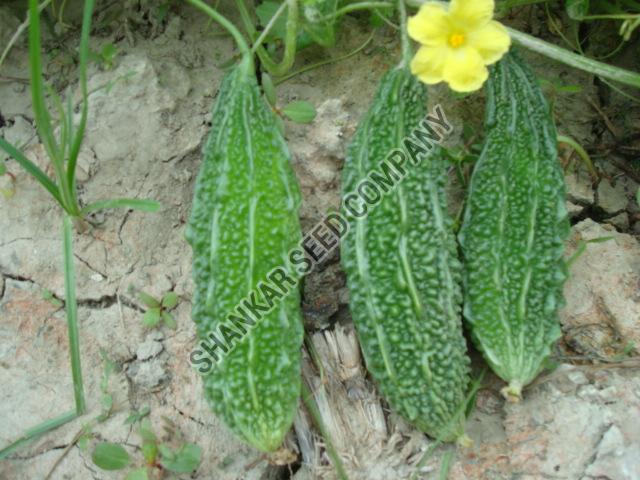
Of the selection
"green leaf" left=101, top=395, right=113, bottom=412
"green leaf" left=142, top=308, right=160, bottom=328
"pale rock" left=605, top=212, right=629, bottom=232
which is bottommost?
"pale rock" left=605, top=212, right=629, bottom=232

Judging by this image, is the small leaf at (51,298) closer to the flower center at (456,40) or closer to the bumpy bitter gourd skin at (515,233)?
the bumpy bitter gourd skin at (515,233)

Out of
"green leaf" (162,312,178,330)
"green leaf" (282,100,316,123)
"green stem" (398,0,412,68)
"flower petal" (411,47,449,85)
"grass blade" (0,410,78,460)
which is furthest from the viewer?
"green leaf" (282,100,316,123)

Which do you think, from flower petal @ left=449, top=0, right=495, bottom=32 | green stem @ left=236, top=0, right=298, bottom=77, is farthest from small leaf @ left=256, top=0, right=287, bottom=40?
flower petal @ left=449, top=0, right=495, bottom=32

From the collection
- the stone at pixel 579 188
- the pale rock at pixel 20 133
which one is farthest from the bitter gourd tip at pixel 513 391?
the pale rock at pixel 20 133

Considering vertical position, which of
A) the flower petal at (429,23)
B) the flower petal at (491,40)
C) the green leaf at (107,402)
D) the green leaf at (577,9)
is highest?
the flower petal at (429,23)

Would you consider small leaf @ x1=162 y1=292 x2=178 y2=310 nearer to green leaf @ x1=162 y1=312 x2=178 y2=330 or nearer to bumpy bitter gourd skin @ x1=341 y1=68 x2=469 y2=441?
green leaf @ x1=162 y1=312 x2=178 y2=330

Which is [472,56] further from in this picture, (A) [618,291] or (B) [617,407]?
(B) [617,407]

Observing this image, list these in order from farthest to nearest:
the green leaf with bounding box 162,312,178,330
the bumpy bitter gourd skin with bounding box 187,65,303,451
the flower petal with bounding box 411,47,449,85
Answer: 1. the green leaf with bounding box 162,312,178,330
2. the flower petal with bounding box 411,47,449,85
3. the bumpy bitter gourd skin with bounding box 187,65,303,451
